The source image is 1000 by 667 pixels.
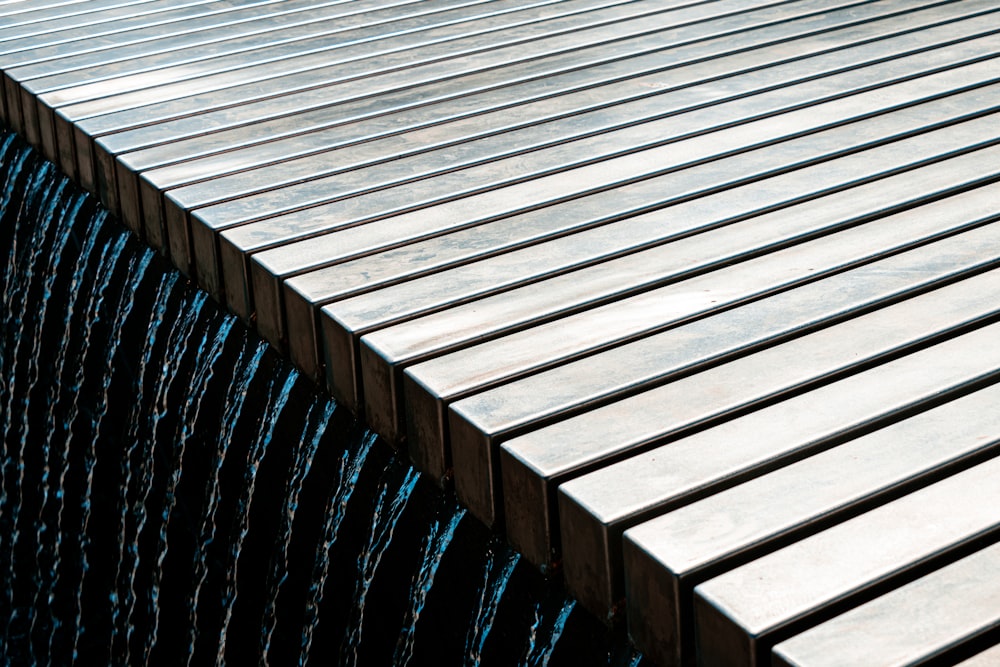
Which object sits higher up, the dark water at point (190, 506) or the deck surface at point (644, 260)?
the deck surface at point (644, 260)

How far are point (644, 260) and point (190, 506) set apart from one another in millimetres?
1608

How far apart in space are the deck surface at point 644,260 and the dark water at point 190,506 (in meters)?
0.20

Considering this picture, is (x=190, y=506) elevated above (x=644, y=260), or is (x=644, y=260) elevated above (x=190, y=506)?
(x=644, y=260)

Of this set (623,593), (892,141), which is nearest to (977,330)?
(623,593)

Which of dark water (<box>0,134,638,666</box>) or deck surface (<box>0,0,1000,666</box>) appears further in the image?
dark water (<box>0,134,638,666</box>)

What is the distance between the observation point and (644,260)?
7.80ft

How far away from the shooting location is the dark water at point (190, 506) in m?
2.36

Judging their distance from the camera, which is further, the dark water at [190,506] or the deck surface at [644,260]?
the dark water at [190,506]

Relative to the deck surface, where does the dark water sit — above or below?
below

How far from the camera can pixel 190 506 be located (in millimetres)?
3439

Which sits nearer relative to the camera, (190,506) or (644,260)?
(644,260)

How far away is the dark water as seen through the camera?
236cm

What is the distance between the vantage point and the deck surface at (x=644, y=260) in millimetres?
1569

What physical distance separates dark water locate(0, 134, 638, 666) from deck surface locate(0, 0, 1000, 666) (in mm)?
195
